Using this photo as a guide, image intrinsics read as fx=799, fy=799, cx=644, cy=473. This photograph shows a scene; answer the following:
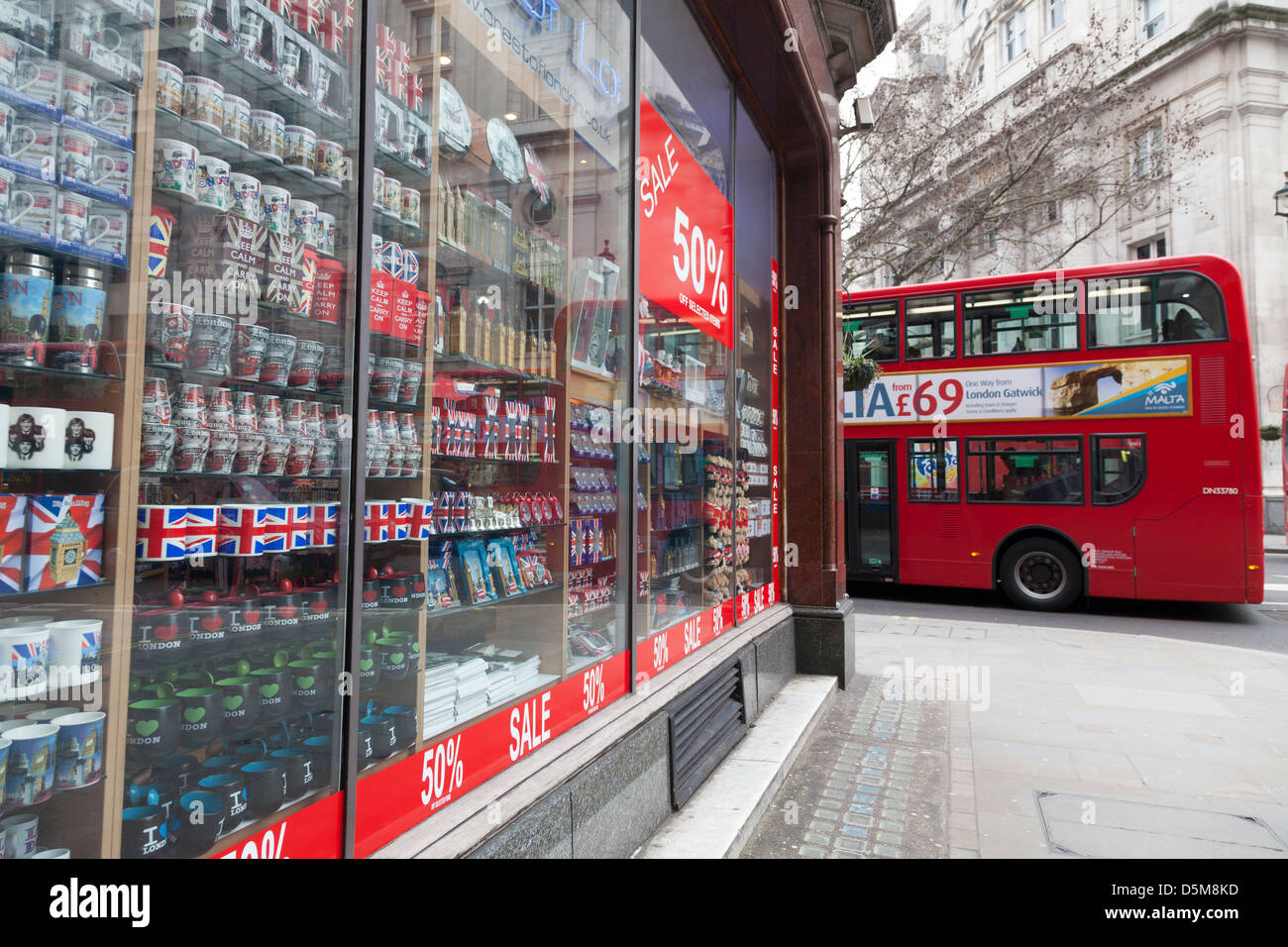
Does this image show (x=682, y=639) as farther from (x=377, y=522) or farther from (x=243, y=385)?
(x=243, y=385)

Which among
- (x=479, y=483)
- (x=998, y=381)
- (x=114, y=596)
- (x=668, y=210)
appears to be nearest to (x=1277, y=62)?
(x=998, y=381)

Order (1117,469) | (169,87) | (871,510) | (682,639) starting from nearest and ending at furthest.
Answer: (169,87)
(682,639)
(1117,469)
(871,510)

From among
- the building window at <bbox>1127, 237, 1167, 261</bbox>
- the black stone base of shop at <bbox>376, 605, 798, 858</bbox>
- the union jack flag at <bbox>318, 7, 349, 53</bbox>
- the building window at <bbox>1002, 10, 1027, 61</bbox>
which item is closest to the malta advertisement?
the black stone base of shop at <bbox>376, 605, 798, 858</bbox>

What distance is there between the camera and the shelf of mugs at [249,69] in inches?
67.3

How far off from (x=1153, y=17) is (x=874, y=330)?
19.2 m

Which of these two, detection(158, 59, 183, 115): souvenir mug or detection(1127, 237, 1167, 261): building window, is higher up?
detection(1127, 237, 1167, 261): building window

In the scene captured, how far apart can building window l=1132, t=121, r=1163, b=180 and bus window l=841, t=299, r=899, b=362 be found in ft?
20.7

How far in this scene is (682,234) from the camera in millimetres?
4238

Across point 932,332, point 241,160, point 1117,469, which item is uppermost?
point 932,332

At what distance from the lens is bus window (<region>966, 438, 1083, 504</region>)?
998 cm

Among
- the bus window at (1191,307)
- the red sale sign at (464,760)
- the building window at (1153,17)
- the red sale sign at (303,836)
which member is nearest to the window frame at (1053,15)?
the building window at (1153,17)

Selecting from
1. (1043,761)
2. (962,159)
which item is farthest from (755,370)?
(962,159)

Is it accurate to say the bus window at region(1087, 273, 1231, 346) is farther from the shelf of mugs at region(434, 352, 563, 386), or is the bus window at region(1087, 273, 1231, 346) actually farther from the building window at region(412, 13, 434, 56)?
the building window at region(412, 13, 434, 56)

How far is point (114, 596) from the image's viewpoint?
1570 millimetres
